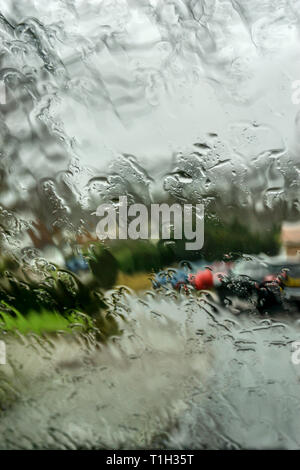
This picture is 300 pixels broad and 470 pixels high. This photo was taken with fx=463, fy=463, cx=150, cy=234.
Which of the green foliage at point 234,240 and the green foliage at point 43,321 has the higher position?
the green foliage at point 234,240

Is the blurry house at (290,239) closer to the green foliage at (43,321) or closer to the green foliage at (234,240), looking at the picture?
the green foliage at (234,240)

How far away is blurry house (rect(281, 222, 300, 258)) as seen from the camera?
51cm

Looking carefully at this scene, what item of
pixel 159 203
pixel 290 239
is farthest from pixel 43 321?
pixel 290 239

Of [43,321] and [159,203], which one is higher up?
[159,203]

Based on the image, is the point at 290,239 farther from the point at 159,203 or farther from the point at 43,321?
the point at 43,321

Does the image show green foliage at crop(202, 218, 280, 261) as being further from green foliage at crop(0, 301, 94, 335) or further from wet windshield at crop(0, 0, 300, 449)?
green foliage at crop(0, 301, 94, 335)

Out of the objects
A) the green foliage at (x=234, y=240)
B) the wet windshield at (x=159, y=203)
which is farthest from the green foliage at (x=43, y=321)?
the green foliage at (x=234, y=240)

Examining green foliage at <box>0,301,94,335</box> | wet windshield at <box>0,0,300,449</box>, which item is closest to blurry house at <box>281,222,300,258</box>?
wet windshield at <box>0,0,300,449</box>

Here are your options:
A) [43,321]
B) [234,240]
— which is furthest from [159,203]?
[43,321]

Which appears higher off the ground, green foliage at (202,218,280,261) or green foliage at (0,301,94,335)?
green foliage at (202,218,280,261)

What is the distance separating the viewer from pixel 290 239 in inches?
20.0

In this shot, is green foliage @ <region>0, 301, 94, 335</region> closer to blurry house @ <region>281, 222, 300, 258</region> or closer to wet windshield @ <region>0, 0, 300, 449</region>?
wet windshield @ <region>0, 0, 300, 449</region>

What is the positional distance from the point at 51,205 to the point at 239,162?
0.72ft

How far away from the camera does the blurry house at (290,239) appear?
506mm
